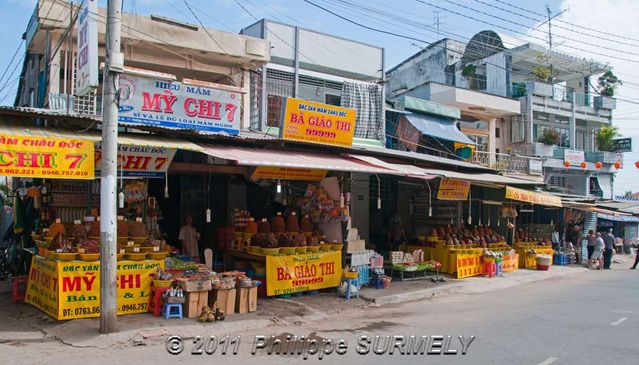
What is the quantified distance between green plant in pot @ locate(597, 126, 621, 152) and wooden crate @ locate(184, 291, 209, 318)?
105 feet

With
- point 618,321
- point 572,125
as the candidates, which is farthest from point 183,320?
point 572,125

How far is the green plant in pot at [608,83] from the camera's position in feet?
Answer: 111

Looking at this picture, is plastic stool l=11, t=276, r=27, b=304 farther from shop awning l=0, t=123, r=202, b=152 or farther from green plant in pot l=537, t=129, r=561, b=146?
green plant in pot l=537, t=129, r=561, b=146

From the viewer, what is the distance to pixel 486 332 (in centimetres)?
838

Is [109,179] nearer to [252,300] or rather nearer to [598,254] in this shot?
[252,300]

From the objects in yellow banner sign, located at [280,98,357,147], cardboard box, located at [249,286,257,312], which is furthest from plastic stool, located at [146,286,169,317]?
yellow banner sign, located at [280,98,357,147]

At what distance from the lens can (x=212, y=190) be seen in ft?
46.5

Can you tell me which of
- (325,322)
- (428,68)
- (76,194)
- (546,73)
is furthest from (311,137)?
(546,73)

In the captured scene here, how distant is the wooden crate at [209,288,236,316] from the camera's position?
30.2ft

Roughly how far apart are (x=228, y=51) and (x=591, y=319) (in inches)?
481

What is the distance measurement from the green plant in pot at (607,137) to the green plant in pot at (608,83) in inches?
97.4

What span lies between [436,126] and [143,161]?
1547 centimetres

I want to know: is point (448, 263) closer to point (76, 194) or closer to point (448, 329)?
point (448, 329)

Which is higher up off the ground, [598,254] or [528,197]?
[528,197]
